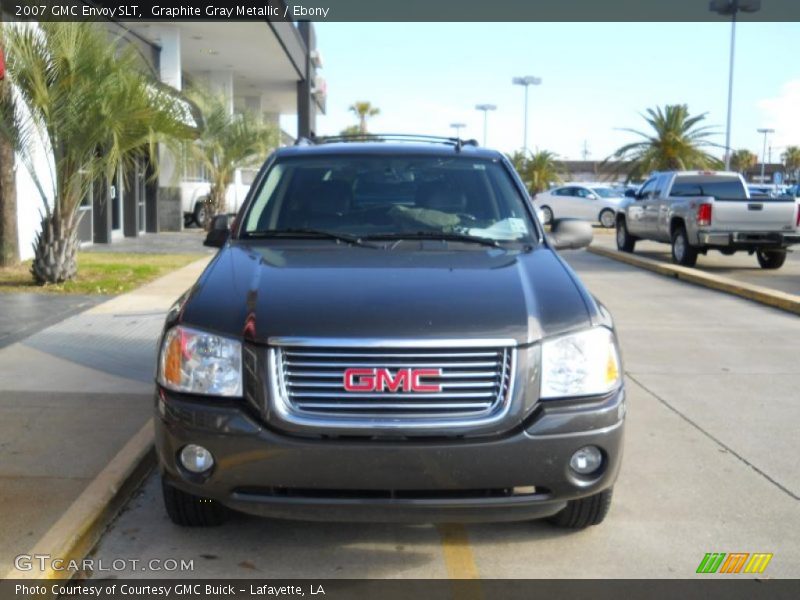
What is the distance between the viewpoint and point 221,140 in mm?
24359

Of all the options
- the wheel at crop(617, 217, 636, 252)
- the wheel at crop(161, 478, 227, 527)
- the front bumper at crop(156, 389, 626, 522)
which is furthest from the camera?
the wheel at crop(617, 217, 636, 252)

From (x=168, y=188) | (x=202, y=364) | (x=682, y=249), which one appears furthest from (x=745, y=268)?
(x=202, y=364)

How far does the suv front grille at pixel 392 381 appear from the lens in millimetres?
3826

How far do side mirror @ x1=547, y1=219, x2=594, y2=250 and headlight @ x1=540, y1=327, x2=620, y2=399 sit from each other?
1925 mm

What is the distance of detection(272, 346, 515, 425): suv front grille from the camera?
151 inches

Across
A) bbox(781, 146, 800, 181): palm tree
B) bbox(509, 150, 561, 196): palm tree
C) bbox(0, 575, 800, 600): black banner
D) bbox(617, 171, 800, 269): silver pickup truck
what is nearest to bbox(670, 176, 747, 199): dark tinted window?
bbox(617, 171, 800, 269): silver pickup truck

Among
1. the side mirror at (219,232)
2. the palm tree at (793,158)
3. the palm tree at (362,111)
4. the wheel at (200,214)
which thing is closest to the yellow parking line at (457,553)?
the side mirror at (219,232)

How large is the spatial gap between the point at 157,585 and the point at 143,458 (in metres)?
1.44

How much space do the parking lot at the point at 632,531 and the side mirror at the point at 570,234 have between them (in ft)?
4.22

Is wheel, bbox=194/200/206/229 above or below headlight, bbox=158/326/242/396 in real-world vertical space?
below

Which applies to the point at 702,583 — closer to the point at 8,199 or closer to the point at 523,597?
the point at 523,597

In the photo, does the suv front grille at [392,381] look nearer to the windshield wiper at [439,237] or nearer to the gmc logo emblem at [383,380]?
the gmc logo emblem at [383,380]

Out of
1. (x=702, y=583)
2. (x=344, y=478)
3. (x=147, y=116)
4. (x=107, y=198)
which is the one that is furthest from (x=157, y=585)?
(x=107, y=198)

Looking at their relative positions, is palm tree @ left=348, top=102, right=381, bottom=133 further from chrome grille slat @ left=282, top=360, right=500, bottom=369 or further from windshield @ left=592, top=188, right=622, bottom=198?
chrome grille slat @ left=282, top=360, right=500, bottom=369
